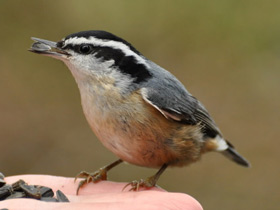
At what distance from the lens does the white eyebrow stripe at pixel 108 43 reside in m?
3.04

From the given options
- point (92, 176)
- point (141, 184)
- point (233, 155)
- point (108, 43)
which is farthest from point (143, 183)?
point (233, 155)

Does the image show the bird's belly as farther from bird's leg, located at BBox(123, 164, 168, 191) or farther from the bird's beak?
the bird's beak

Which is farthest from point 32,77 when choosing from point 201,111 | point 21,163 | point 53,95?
point 201,111

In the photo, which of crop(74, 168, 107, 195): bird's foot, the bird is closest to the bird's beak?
the bird

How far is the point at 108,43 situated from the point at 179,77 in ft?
9.83

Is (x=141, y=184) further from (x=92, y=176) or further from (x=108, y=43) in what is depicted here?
(x=108, y=43)

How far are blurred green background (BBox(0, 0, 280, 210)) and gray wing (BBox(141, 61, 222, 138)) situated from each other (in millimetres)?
1845

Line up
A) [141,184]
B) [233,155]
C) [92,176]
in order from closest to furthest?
[141,184], [92,176], [233,155]

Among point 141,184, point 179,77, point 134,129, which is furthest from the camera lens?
point 179,77

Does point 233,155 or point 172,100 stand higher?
point 172,100

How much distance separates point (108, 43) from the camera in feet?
10.1

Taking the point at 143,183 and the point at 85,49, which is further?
the point at 143,183

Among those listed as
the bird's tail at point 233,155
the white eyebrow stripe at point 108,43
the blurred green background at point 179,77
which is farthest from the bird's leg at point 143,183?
the blurred green background at point 179,77

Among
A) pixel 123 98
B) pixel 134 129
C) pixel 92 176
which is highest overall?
pixel 123 98
